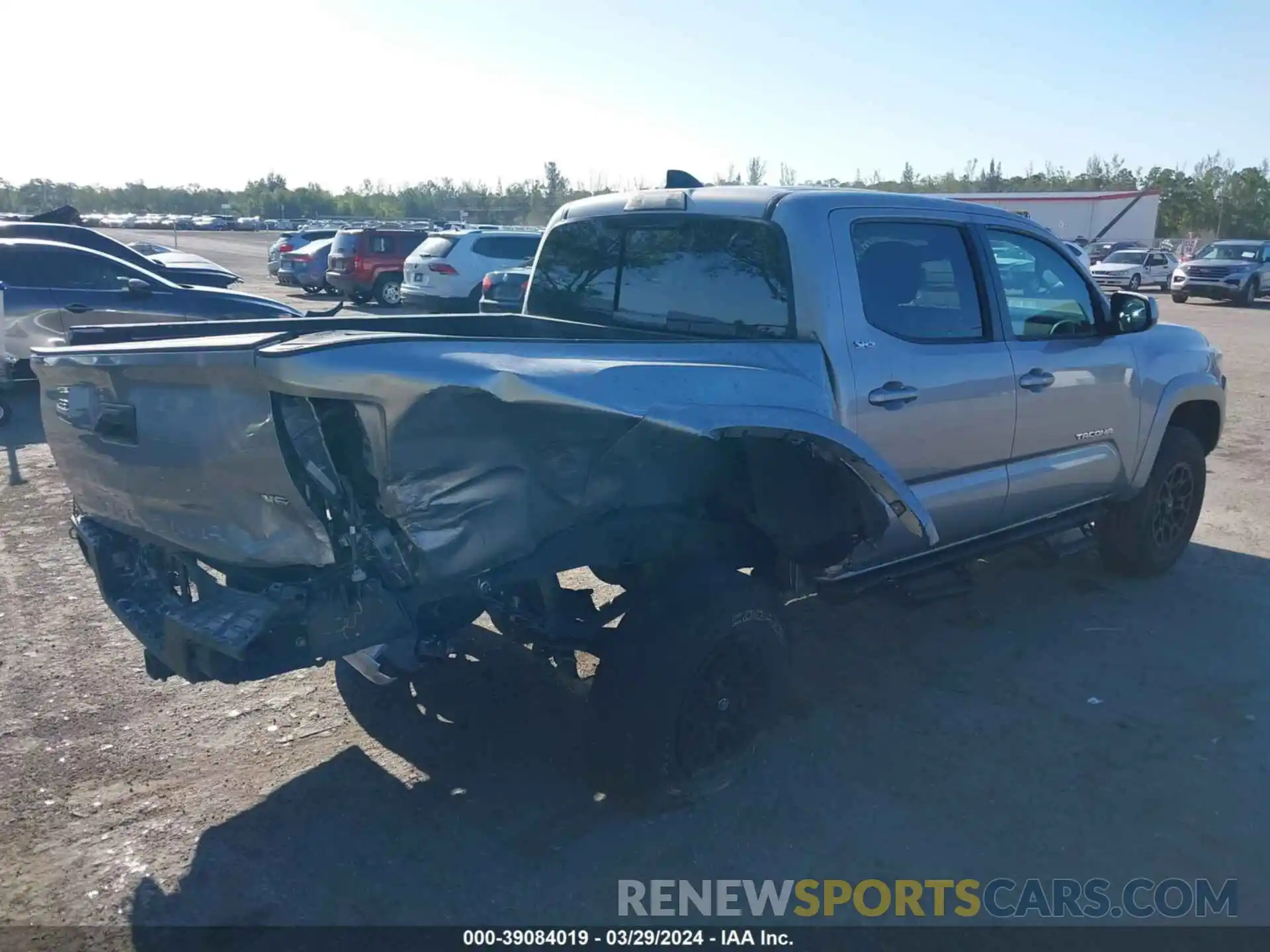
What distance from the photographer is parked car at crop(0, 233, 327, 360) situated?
436 inches

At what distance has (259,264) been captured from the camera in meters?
37.6

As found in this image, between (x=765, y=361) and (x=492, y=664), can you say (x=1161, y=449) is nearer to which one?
(x=765, y=361)

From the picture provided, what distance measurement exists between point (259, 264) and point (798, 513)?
37.2m

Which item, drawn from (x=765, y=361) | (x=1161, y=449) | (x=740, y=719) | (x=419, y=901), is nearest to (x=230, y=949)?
(x=419, y=901)

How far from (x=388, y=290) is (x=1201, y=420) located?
1864 centimetres

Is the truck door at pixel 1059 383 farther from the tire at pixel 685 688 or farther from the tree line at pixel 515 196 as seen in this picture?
the tree line at pixel 515 196

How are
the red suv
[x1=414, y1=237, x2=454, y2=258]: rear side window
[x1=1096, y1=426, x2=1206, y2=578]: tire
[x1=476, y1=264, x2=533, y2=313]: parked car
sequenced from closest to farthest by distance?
[x1=1096, y1=426, x2=1206, y2=578]: tire < [x1=476, y1=264, x2=533, y2=313]: parked car < [x1=414, y1=237, x2=454, y2=258]: rear side window < the red suv

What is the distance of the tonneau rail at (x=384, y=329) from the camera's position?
3.89 m

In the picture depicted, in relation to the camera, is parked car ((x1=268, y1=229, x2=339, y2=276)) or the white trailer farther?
the white trailer

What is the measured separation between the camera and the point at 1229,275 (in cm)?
2855

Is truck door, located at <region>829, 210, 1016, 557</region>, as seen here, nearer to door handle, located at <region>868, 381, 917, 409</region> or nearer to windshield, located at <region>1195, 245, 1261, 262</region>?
door handle, located at <region>868, 381, 917, 409</region>

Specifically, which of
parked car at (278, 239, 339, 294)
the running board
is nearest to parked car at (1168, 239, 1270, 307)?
parked car at (278, 239, 339, 294)

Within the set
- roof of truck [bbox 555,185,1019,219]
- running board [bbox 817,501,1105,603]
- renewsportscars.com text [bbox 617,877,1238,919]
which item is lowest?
renewsportscars.com text [bbox 617,877,1238,919]

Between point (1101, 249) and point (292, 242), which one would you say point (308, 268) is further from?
point (1101, 249)
